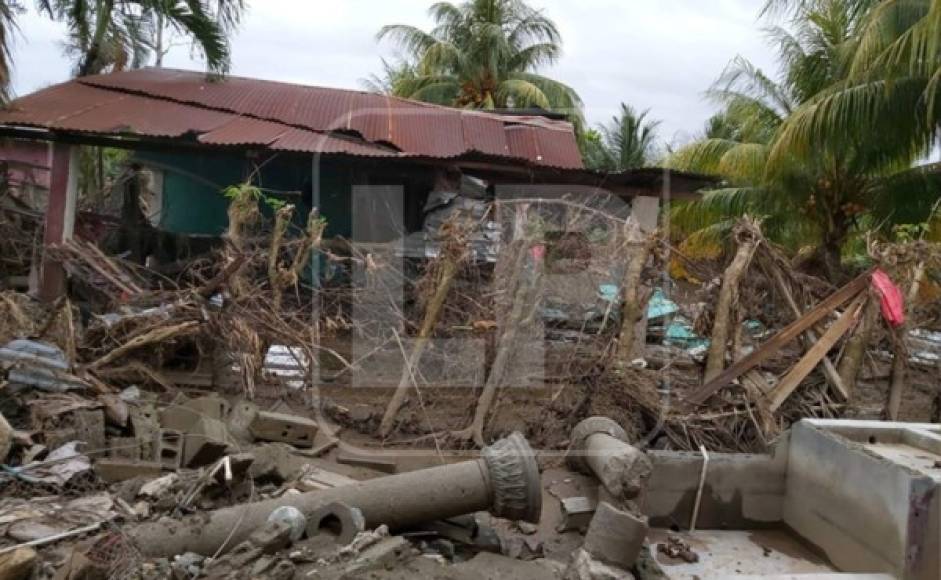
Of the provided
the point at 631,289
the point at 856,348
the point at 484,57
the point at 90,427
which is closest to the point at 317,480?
the point at 90,427

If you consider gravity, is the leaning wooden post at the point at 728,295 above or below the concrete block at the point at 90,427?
above

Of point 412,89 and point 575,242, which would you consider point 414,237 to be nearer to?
point 575,242

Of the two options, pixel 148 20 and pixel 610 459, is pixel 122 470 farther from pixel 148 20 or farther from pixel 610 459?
pixel 148 20

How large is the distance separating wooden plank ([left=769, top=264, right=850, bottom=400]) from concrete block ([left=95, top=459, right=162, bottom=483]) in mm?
5751

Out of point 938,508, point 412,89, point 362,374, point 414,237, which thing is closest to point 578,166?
point 414,237

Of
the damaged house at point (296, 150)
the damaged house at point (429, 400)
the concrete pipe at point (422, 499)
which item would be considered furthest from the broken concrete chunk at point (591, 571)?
the damaged house at point (296, 150)

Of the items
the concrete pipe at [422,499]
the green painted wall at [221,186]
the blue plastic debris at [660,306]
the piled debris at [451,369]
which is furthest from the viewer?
the green painted wall at [221,186]

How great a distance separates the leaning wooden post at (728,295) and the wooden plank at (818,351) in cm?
59

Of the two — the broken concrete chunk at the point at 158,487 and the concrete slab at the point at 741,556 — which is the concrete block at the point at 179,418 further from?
the concrete slab at the point at 741,556

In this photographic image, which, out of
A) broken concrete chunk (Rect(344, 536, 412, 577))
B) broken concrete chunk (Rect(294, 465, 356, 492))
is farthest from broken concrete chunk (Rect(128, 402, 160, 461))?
broken concrete chunk (Rect(344, 536, 412, 577))

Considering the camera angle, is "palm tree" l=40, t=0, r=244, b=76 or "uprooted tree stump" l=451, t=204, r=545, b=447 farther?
"palm tree" l=40, t=0, r=244, b=76

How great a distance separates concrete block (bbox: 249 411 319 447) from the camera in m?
6.18

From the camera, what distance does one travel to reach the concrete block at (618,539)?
442 centimetres

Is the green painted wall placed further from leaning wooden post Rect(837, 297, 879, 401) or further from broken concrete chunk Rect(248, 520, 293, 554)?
broken concrete chunk Rect(248, 520, 293, 554)
